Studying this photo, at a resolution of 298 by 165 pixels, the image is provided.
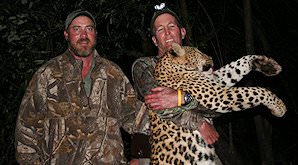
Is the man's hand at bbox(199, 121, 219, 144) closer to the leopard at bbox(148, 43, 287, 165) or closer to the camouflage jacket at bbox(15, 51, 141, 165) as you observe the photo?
the leopard at bbox(148, 43, 287, 165)

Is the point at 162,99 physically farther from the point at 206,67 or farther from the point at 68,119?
the point at 68,119

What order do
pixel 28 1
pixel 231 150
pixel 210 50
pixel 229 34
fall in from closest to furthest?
pixel 28 1 < pixel 231 150 < pixel 210 50 < pixel 229 34

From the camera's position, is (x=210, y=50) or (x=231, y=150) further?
(x=210, y=50)

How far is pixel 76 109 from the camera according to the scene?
400 cm

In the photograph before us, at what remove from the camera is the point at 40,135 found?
13.0 ft

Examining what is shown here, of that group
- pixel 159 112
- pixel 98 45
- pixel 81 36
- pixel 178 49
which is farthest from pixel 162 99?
pixel 98 45

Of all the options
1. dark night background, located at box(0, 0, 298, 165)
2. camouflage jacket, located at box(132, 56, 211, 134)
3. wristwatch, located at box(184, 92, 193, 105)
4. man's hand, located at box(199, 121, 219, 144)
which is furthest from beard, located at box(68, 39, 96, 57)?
dark night background, located at box(0, 0, 298, 165)

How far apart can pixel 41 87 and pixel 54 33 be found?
2111mm

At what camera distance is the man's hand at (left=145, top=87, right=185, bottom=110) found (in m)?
3.64

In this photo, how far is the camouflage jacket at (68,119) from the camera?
3906 millimetres

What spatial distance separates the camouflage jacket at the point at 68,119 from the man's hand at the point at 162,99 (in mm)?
561

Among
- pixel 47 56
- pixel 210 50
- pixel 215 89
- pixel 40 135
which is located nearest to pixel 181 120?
pixel 215 89

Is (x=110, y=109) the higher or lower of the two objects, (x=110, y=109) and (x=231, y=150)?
the higher

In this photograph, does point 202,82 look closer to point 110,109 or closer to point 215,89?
point 215,89
